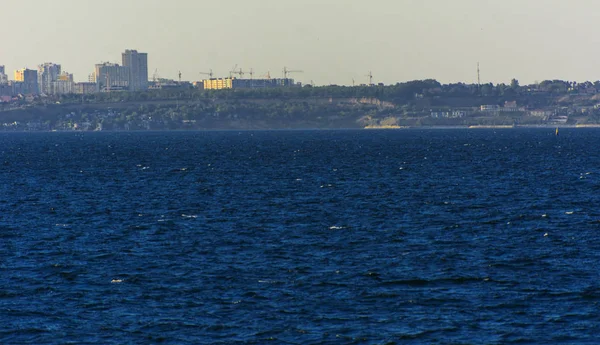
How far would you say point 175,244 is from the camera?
61906mm

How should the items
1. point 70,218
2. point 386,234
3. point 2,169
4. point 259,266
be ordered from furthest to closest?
1. point 2,169
2. point 70,218
3. point 386,234
4. point 259,266

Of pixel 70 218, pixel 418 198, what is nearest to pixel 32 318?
pixel 70 218

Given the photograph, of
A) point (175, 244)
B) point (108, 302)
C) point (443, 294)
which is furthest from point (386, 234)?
point (108, 302)

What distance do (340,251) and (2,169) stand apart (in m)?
98.3

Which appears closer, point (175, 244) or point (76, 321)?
point (76, 321)

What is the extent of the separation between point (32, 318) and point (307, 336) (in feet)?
39.9

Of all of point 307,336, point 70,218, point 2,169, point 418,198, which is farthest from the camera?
point 2,169

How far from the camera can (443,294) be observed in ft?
152

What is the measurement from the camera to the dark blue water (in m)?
40.9

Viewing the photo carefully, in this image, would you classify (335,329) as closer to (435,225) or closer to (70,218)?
(435,225)

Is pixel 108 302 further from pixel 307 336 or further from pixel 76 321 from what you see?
pixel 307 336

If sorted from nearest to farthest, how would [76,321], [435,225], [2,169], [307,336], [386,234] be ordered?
[307,336] < [76,321] < [386,234] < [435,225] < [2,169]

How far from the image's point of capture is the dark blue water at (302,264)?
4088 cm

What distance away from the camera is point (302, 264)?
54156 millimetres
